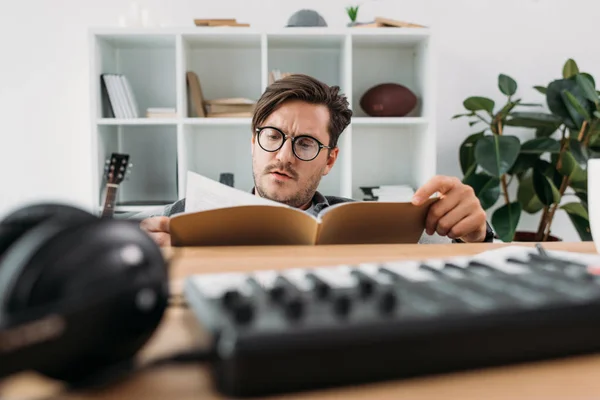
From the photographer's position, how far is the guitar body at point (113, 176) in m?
2.41

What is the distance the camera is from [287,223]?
93 centimetres

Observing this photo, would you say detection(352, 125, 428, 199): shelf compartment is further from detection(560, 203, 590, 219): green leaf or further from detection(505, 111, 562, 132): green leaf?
detection(560, 203, 590, 219): green leaf

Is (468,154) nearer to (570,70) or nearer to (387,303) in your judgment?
(570,70)

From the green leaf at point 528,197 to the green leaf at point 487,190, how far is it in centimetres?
26

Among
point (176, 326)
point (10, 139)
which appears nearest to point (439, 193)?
point (176, 326)

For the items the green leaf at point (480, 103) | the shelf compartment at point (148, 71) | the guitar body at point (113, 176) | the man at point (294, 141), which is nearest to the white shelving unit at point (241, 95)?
the shelf compartment at point (148, 71)

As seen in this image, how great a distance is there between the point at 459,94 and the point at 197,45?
1468mm

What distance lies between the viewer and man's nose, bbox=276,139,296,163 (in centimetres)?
173

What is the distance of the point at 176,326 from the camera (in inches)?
15.2

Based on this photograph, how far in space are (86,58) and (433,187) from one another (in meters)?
2.38

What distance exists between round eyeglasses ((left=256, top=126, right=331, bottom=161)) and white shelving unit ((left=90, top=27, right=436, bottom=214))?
81cm

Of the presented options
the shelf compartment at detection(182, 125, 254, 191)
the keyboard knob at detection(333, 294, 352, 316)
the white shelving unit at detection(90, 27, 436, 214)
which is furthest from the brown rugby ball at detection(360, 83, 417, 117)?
the keyboard knob at detection(333, 294, 352, 316)

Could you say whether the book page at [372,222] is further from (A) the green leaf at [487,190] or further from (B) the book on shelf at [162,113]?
(B) the book on shelf at [162,113]

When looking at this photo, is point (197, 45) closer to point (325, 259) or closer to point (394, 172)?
point (394, 172)
